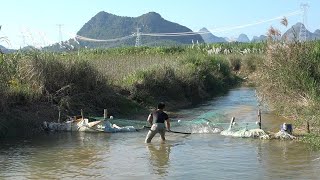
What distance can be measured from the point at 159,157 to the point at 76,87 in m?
8.61

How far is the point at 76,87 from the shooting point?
2080 cm

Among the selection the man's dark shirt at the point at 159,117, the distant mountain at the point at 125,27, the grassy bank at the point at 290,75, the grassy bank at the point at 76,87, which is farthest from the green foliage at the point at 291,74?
the distant mountain at the point at 125,27

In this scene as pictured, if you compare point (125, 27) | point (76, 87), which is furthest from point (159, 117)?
point (125, 27)

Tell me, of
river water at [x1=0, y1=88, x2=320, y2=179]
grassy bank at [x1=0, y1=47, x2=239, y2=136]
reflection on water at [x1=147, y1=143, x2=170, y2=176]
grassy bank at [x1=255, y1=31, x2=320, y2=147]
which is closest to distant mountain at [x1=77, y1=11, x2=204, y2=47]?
grassy bank at [x1=0, y1=47, x2=239, y2=136]

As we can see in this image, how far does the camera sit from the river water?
1120 centimetres

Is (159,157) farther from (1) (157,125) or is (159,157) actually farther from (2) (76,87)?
(2) (76,87)

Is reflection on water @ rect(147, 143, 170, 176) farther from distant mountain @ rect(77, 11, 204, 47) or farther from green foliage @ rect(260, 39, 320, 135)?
distant mountain @ rect(77, 11, 204, 47)

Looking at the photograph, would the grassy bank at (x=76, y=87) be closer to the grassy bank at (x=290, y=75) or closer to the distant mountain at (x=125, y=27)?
the grassy bank at (x=290, y=75)

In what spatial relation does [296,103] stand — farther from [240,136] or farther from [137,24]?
[137,24]

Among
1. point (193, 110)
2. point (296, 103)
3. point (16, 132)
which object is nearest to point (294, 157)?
point (296, 103)

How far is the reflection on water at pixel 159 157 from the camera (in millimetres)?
11735

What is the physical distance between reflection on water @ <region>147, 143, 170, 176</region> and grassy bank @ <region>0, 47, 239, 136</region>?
5.21 metres

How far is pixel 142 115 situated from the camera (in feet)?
73.0

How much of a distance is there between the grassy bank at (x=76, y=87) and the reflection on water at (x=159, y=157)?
205 inches
